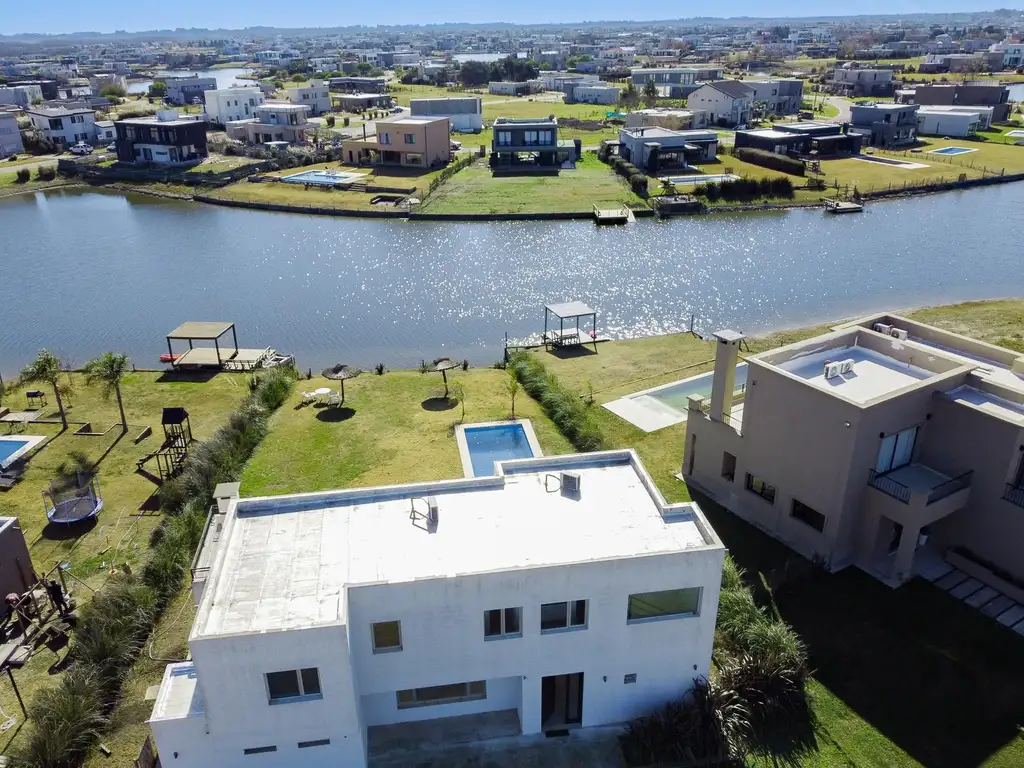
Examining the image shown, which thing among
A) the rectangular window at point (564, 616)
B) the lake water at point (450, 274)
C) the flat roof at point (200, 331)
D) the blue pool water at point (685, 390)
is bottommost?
the lake water at point (450, 274)

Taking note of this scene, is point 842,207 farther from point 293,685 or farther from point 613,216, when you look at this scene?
point 293,685

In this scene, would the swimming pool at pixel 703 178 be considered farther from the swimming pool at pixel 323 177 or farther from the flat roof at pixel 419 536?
the flat roof at pixel 419 536

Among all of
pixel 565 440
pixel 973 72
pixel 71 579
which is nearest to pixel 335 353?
pixel 565 440

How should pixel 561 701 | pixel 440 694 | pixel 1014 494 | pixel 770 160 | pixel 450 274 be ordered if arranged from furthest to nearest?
1. pixel 770 160
2. pixel 450 274
3. pixel 1014 494
4. pixel 561 701
5. pixel 440 694

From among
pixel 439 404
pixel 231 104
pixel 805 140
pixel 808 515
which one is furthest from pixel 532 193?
pixel 231 104

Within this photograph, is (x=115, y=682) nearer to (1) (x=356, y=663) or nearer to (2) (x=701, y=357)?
(1) (x=356, y=663)

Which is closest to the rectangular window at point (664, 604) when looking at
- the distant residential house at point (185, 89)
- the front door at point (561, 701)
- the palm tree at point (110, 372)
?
the front door at point (561, 701)

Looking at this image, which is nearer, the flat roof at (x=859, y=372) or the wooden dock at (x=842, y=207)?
the flat roof at (x=859, y=372)
